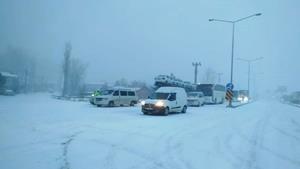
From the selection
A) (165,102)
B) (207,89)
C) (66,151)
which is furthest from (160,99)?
(207,89)

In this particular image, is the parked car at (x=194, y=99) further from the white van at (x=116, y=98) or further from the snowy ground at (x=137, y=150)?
the snowy ground at (x=137, y=150)

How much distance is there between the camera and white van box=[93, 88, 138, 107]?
110ft

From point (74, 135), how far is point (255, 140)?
696 centimetres

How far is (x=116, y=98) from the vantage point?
34.4 m

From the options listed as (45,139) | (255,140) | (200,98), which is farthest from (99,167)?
(200,98)

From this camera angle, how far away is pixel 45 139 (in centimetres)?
1120

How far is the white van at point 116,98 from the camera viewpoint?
33.5m

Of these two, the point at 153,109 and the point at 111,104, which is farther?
the point at 111,104

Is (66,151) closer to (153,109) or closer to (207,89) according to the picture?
(153,109)

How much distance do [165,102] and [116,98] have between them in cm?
1018

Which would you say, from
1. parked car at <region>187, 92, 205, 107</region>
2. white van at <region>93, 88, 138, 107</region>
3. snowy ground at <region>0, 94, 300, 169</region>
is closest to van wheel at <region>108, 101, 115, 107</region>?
white van at <region>93, 88, 138, 107</region>

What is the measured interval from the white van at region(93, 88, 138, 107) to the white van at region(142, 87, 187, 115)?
792 centimetres

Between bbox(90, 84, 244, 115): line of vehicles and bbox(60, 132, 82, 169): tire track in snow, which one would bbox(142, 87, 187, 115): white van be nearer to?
bbox(90, 84, 244, 115): line of vehicles

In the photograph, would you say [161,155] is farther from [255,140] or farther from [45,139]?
[255,140]
